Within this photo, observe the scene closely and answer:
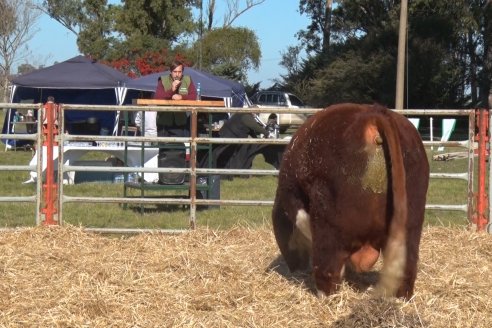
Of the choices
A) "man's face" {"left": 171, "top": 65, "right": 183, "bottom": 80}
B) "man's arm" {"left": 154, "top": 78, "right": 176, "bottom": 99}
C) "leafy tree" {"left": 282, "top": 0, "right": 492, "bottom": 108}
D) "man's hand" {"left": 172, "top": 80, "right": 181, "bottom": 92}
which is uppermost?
"leafy tree" {"left": 282, "top": 0, "right": 492, "bottom": 108}

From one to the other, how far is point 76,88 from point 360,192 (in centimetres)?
1500

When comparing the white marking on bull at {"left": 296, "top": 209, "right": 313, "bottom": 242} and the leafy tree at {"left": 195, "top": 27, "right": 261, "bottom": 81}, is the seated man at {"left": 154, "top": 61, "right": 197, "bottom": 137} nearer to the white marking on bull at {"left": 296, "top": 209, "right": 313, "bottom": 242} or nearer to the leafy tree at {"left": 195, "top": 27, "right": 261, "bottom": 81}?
the white marking on bull at {"left": 296, "top": 209, "right": 313, "bottom": 242}

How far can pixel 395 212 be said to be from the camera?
14.3ft

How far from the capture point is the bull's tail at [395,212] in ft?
14.2

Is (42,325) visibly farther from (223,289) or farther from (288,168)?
(288,168)

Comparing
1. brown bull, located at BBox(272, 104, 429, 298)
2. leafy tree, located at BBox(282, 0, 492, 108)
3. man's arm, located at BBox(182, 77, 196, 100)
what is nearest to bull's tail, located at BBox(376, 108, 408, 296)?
brown bull, located at BBox(272, 104, 429, 298)

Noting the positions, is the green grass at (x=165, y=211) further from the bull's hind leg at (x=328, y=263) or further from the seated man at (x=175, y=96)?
the bull's hind leg at (x=328, y=263)

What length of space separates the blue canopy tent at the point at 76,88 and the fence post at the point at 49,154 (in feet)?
32.6

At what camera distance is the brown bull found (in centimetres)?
440

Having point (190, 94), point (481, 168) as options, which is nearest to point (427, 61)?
point (190, 94)

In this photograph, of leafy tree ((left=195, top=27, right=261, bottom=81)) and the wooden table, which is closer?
the wooden table

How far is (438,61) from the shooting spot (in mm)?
31969

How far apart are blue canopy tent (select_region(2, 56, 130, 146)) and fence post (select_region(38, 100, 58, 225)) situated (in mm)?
9939

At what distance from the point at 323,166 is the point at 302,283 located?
987 millimetres
